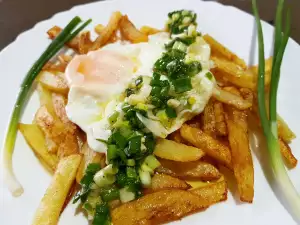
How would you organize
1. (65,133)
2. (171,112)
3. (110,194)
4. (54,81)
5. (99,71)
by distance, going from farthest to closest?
(54,81), (99,71), (65,133), (171,112), (110,194)

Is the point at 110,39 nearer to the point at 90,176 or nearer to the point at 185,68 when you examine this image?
the point at 185,68

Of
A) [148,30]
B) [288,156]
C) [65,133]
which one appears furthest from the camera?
[148,30]

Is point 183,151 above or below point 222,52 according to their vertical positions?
below

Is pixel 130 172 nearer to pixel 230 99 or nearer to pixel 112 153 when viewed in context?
pixel 112 153

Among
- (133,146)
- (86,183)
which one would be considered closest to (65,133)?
(86,183)

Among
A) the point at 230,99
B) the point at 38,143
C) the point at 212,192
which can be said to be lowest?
the point at 212,192

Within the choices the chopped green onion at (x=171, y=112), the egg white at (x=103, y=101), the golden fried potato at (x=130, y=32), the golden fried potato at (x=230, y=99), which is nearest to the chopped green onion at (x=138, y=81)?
the egg white at (x=103, y=101)

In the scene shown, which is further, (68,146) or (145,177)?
(68,146)
